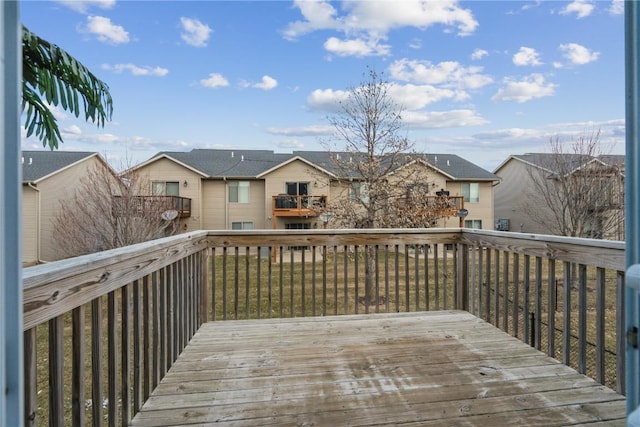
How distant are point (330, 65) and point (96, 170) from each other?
658 cm

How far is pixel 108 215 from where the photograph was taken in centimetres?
888

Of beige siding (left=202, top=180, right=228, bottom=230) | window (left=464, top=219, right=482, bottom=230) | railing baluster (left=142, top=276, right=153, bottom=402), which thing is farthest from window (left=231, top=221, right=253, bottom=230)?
railing baluster (left=142, top=276, right=153, bottom=402)

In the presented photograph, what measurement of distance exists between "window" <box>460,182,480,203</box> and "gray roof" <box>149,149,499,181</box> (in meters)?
0.33

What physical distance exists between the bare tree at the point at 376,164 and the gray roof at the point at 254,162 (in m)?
5.85

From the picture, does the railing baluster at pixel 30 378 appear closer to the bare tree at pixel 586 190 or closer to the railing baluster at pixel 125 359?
the railing baluster at pixel 125 359

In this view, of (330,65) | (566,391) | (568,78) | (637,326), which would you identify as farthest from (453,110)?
(637,326)

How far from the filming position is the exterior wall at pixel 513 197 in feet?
60.4

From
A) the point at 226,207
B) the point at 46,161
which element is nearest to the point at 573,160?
the point at 226,207

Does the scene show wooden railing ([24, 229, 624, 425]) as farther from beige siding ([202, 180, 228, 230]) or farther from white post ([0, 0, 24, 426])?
beige siding ([202, 180, 228, 230])

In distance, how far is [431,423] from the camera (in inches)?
68.8

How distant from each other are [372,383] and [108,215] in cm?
866

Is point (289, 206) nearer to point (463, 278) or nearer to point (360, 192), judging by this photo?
Result: point (360, 192)

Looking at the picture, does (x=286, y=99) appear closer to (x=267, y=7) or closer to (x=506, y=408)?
(x=267, y=7)

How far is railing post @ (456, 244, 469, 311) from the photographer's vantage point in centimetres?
357
